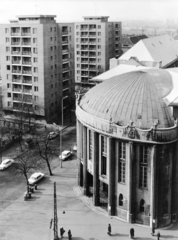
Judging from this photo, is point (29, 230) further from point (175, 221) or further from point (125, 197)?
point (175, 221)

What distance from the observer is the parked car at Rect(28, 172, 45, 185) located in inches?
2975

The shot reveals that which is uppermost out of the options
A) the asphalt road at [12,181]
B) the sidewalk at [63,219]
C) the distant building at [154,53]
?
the distant building at [154,53]

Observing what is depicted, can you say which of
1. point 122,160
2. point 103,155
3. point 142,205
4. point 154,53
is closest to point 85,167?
point 103,155

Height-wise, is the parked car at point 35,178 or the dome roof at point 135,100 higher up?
the dome roof at point 135,100

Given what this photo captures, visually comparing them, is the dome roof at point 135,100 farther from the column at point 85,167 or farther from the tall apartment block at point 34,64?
the tall apartment block at point 34,64

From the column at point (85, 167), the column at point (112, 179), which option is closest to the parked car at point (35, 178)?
the column at point (85, 167)

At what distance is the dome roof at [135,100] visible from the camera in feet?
198

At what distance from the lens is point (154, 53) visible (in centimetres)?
12038

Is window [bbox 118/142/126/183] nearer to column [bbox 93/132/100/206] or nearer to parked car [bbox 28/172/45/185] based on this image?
column [bbox 93/132/100/206]

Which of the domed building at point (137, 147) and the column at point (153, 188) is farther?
the domed building at point (137, 147)

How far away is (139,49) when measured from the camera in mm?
118250

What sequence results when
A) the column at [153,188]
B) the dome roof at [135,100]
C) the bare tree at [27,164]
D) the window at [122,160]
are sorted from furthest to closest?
1. the bare tree at [27,164]
2. the window at [122,160]
3. the dome roof at [135,100]
4. the column at [153,188]

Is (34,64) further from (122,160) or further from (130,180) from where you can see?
(130,180)

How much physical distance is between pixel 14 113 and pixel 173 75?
6492cm
